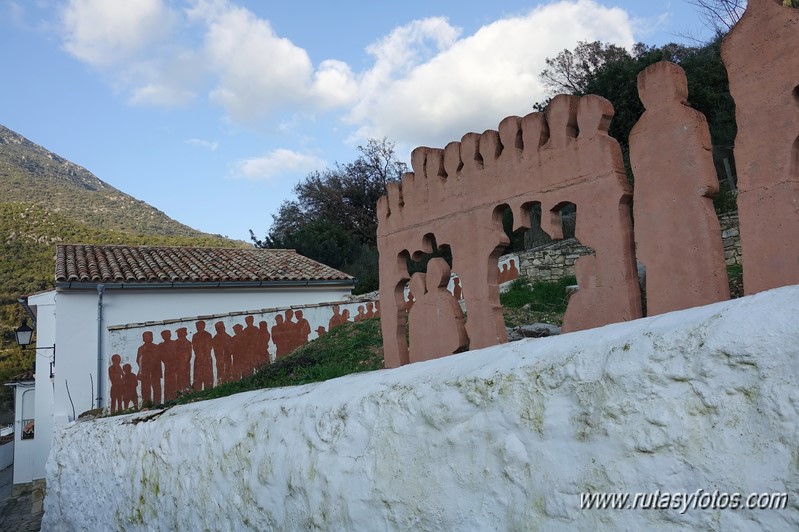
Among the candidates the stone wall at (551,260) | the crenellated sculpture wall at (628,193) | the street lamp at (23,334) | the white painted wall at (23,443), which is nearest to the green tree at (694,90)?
the stone wall at (551,260)

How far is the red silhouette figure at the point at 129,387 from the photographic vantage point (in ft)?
32.2

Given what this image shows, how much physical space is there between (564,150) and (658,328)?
1634mm

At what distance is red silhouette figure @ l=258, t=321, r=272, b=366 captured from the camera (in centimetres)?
1035

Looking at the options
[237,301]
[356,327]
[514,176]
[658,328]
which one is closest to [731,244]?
[356,327]

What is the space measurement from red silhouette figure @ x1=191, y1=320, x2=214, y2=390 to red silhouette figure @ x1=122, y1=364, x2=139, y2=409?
3.33ft

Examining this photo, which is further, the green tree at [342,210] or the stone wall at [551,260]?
the green tree at [342,210]

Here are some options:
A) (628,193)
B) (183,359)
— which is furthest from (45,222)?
(628,193)

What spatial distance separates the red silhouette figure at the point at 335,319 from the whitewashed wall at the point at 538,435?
723cm

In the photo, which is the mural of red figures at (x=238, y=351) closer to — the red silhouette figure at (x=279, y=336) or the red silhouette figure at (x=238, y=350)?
the red silhouette figure at (x=238, y=350)

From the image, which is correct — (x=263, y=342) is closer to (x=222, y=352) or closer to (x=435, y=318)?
(x=222, y=352)

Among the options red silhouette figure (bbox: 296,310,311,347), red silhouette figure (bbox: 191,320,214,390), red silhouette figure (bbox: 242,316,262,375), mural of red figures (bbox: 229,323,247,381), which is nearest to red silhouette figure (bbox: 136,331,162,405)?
red silhouette figure (bbox: 191,320,214,390)

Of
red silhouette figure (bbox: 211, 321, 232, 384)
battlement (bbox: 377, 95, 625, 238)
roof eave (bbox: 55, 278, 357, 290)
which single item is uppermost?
roof eave (bbox: 55, 278, 357, 290)

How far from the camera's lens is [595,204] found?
3.21 m

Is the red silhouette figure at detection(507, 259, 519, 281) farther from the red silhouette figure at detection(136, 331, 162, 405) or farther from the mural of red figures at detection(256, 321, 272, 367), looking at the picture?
the red silhouette figure at detection(136, 331, 162, 405)
